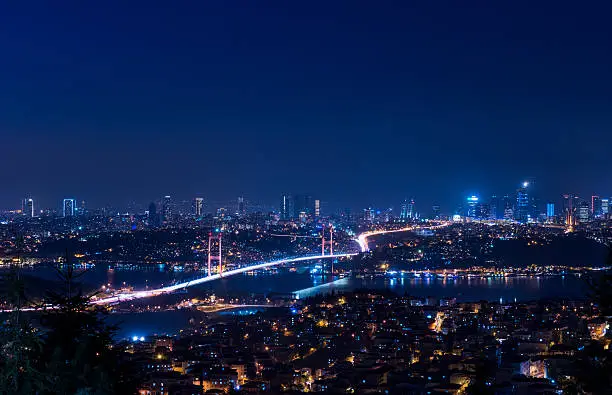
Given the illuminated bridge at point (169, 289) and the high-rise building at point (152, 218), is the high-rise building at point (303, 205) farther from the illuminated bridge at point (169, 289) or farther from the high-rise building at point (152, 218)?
the illuminated bridge at point (169, 289)

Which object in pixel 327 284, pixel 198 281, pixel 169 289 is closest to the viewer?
pixel 169 289

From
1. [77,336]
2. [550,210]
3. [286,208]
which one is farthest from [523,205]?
[77,336]

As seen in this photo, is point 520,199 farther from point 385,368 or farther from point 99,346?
point 99,346

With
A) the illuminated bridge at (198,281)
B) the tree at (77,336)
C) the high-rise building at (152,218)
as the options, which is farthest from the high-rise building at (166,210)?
the tree at (77,336)

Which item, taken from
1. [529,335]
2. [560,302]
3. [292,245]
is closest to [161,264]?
[292,245]

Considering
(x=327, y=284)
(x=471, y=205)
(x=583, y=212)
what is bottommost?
(x=327, y=284)

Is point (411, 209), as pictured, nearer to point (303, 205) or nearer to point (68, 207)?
point (303, 205)

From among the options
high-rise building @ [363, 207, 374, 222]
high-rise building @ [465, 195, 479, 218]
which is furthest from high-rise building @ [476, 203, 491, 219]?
high-rise building @ [363, 207, 374, 222]
